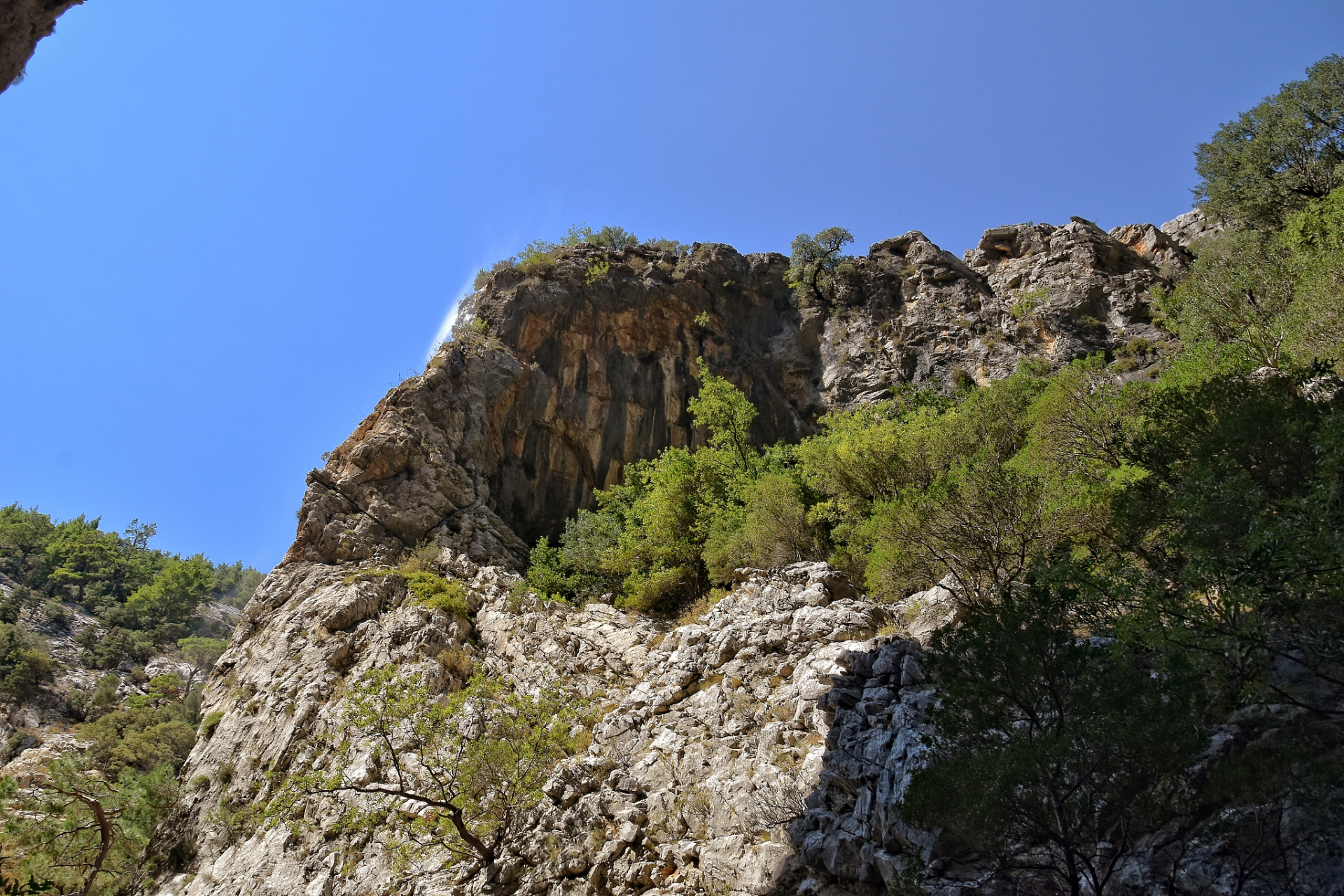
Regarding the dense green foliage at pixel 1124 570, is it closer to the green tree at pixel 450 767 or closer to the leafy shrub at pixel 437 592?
the leafy shrub at pixel 437 592

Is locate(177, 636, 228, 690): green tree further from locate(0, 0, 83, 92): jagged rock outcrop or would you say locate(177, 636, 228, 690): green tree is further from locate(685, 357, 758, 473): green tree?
locate(0, 0, 83, 92): jagged rock outcrop

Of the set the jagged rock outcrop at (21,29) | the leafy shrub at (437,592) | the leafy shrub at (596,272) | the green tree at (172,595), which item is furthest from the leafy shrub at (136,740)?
the leafy shrub at (596,272)

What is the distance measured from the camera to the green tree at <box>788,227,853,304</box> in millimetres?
39656

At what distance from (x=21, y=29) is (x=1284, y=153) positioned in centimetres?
3906

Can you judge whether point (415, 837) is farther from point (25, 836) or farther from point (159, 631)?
point (159, 631)

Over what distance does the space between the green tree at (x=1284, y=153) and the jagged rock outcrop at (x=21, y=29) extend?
119 ft

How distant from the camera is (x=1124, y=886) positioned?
6.27 meters

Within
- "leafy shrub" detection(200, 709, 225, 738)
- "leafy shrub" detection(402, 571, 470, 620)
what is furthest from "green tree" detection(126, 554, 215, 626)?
"leafy shrub" detection(402, 571, 470, 620)

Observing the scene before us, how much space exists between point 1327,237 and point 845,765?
20739 millimetres

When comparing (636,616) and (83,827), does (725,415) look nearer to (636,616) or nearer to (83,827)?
(636,616)

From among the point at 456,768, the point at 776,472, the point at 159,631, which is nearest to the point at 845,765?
the point at 456,768

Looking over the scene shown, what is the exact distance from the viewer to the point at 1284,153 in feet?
92.4

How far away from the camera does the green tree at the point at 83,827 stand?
16891mm

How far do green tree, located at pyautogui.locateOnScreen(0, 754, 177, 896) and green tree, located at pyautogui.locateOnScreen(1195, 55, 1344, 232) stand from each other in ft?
142
